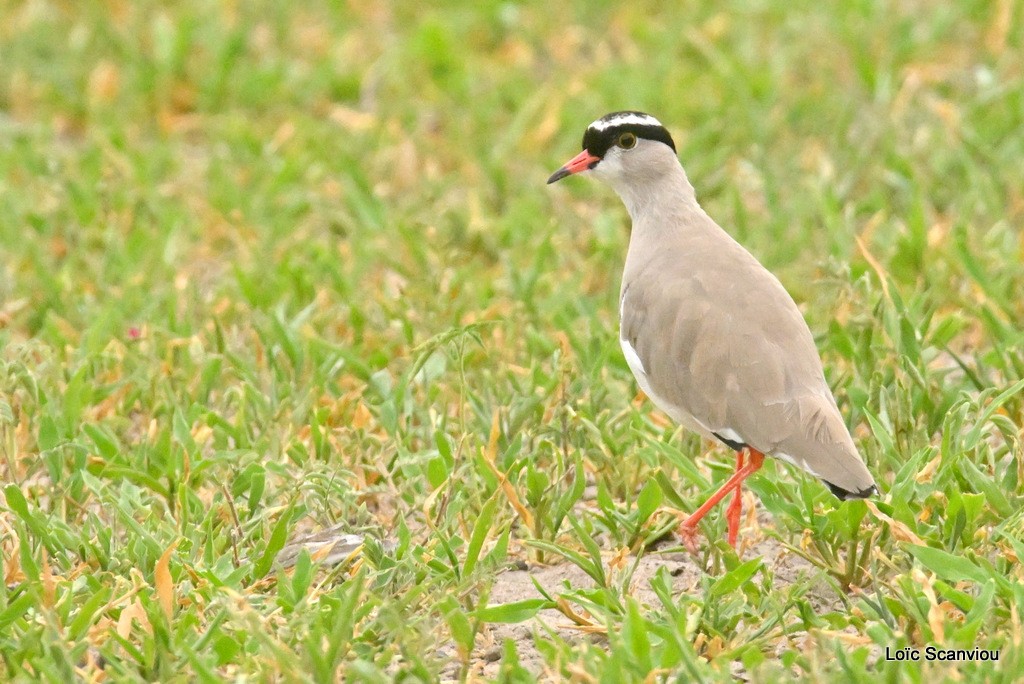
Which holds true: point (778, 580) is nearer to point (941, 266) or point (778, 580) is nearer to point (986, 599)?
point (986, 599)

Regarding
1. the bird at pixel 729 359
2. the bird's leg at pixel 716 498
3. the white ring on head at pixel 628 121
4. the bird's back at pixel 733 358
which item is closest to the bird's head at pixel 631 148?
the white ring on head at pixel 628 121

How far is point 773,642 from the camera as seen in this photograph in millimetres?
3816

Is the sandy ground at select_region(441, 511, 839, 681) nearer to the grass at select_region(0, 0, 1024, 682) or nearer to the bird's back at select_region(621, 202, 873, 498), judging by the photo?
the grass at select_region(0, 0, 1024, 682)

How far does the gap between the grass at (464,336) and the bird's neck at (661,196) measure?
510 millimetres

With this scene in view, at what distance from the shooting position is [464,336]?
430 cm

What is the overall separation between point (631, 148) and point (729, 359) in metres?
1.18

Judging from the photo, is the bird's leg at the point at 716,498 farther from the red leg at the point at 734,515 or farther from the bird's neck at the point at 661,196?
the bird's neck at the point at 661,196

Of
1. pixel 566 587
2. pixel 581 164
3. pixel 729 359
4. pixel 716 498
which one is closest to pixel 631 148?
pixel 581 164

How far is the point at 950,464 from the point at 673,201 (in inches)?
53.5

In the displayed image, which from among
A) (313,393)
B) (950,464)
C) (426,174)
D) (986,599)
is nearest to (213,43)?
(426,174)

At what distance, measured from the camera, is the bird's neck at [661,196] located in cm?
512

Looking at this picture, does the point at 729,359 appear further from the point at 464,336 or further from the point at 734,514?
the point at 464,336

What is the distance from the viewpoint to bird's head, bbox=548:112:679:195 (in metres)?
5.25

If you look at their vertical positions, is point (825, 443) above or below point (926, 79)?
below
